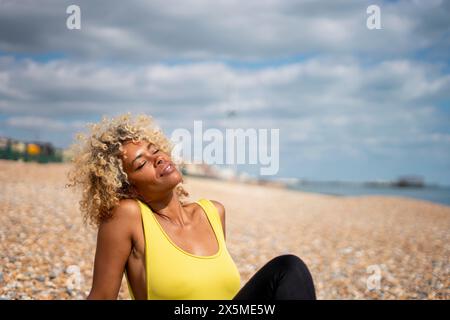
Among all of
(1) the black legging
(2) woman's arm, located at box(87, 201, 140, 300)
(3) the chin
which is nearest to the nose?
(3) the chin

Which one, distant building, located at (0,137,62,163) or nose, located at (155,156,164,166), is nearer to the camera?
nose, located at (155,156,164,166)

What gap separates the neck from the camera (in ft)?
10.9

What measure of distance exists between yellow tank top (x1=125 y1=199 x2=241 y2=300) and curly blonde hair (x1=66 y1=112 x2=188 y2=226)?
0.69 ft

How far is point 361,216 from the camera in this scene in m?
17.4

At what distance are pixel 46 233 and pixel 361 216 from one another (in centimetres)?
1167

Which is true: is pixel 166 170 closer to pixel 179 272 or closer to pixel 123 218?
pixel 123 218

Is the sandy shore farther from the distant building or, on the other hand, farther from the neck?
the distant building

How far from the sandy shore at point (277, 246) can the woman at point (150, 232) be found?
3.11 m

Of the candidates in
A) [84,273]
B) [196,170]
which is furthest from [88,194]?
[196,170]

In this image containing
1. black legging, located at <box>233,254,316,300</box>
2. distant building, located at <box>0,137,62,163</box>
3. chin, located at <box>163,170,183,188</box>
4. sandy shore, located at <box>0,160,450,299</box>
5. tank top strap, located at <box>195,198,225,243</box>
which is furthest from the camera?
distant building, located at <box>0,137,62,163</box>

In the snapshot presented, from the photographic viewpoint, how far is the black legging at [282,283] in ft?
9.46

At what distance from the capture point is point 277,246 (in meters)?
10.9

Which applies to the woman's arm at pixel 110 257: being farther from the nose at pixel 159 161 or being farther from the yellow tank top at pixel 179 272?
the nose at pixel 159 161
